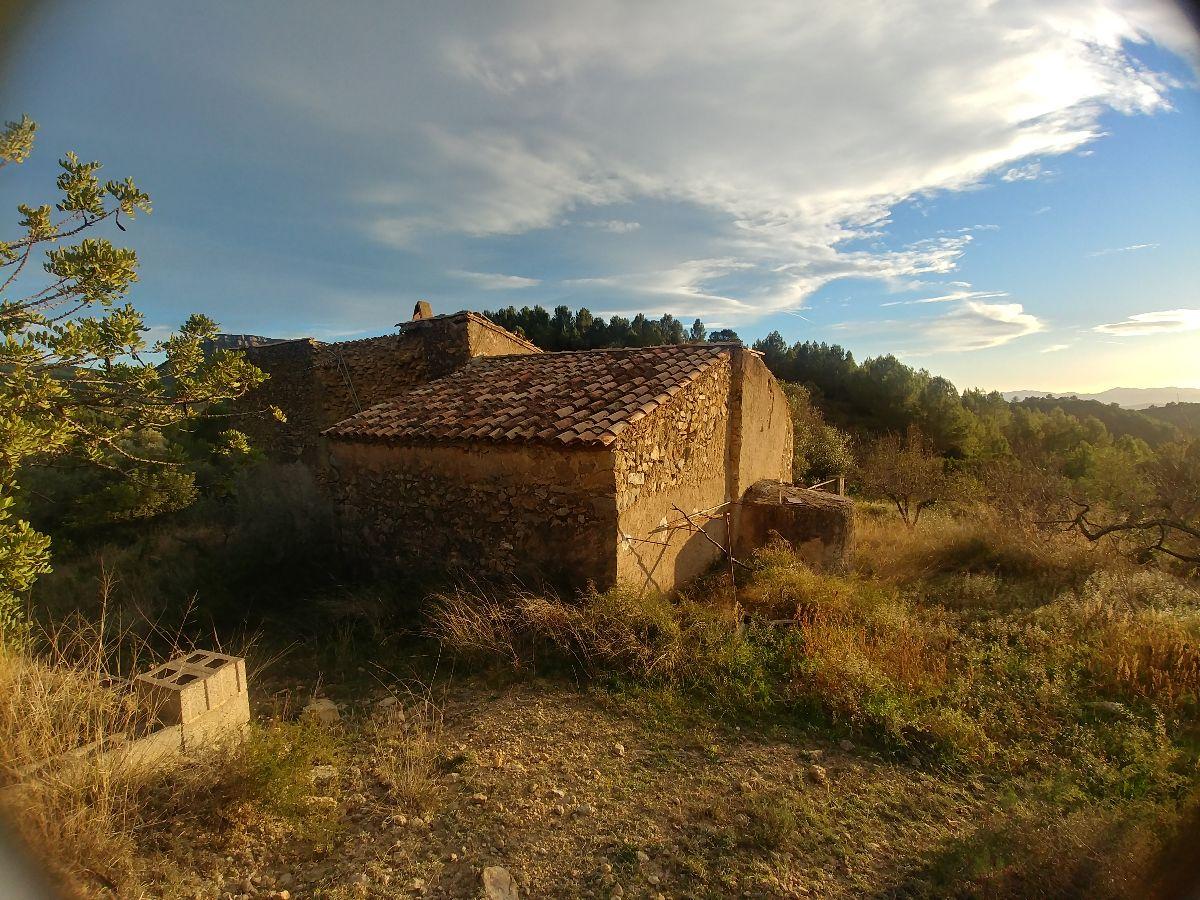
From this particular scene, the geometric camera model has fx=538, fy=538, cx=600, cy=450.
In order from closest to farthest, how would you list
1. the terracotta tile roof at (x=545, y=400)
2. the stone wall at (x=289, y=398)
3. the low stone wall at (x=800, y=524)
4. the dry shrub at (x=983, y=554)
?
the terracotta tile roof at (x=545, y=400), the low stone wall at (x=800, y=524), the dry shrub at (x=983, y=554), the stone wall at (x=289, y=398)

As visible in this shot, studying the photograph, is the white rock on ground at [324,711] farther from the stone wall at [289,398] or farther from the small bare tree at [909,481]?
the small bare tree at [909,481]

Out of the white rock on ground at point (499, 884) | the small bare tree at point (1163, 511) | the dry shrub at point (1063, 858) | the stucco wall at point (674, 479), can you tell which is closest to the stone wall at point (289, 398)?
the stucco wall at point (674, 479)

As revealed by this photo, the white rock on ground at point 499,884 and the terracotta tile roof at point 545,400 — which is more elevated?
the terracotta tile roof at point 545,400

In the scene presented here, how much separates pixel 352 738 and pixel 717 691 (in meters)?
3.14

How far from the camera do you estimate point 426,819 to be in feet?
11.3

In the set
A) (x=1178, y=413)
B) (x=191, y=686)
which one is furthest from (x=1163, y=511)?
(x=1178, y=413)

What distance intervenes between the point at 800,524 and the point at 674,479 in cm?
239

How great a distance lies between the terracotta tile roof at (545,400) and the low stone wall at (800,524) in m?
2.49

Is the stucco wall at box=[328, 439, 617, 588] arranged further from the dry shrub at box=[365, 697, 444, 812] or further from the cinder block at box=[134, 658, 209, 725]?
the cinder block at box=[134, 658, 209, 725]

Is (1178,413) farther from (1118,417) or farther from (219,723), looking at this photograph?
(219,723)

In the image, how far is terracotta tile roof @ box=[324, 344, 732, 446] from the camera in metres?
6.46

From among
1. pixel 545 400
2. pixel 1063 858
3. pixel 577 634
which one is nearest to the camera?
pixel 1063 858

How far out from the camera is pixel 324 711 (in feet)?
15.1

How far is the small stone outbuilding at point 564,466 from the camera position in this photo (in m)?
6.20
